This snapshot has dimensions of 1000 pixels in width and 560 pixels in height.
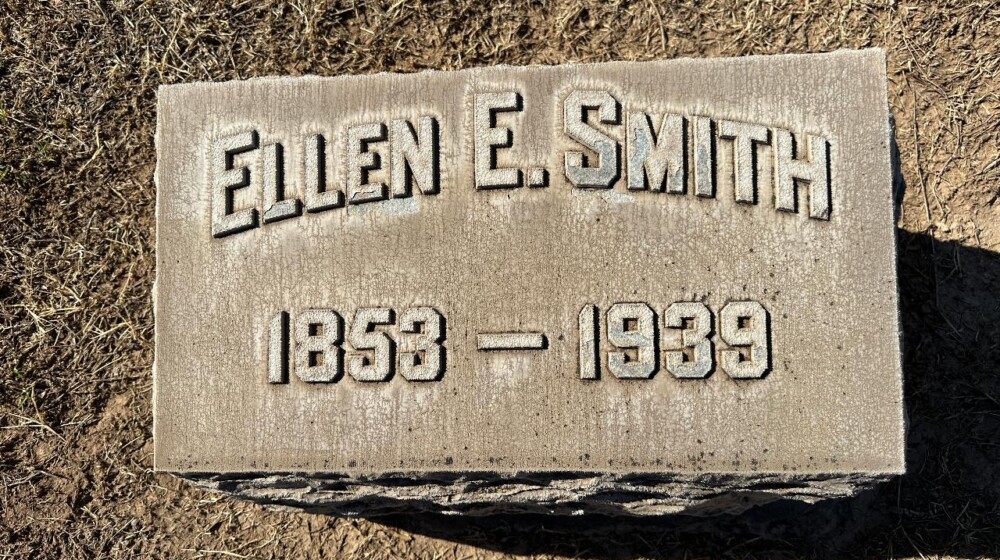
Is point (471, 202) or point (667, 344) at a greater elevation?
point (471, 202)

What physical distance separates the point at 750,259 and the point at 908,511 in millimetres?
1797

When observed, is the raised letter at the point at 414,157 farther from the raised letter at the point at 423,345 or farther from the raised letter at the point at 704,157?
the raised letter at the point at 704,157

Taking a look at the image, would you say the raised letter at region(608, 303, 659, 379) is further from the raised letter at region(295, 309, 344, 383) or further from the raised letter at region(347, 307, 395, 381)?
the raised letter at region(295, 309, 344, 383)

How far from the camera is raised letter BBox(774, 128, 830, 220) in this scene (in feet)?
7.58

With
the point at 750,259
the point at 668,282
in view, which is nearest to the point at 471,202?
the point at 668,282

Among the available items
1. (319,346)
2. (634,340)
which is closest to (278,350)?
(319,346)

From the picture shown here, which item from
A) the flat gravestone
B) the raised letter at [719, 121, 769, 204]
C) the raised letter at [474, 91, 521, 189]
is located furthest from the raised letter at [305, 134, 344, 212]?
the raised letter at [719, 121, 769, 204]

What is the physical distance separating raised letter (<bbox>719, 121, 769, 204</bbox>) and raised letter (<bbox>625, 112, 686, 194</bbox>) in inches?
6.3

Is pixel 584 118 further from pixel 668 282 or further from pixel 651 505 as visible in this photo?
pixel 651 505

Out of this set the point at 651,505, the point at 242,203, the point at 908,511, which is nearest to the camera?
the point at 242,203

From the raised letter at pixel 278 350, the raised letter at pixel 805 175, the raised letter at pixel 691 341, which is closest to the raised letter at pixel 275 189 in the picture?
the raised letter at pixel 278 350

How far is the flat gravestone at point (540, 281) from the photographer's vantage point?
7.58ft

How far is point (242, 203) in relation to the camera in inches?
98.7

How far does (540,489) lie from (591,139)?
4.10 ft
